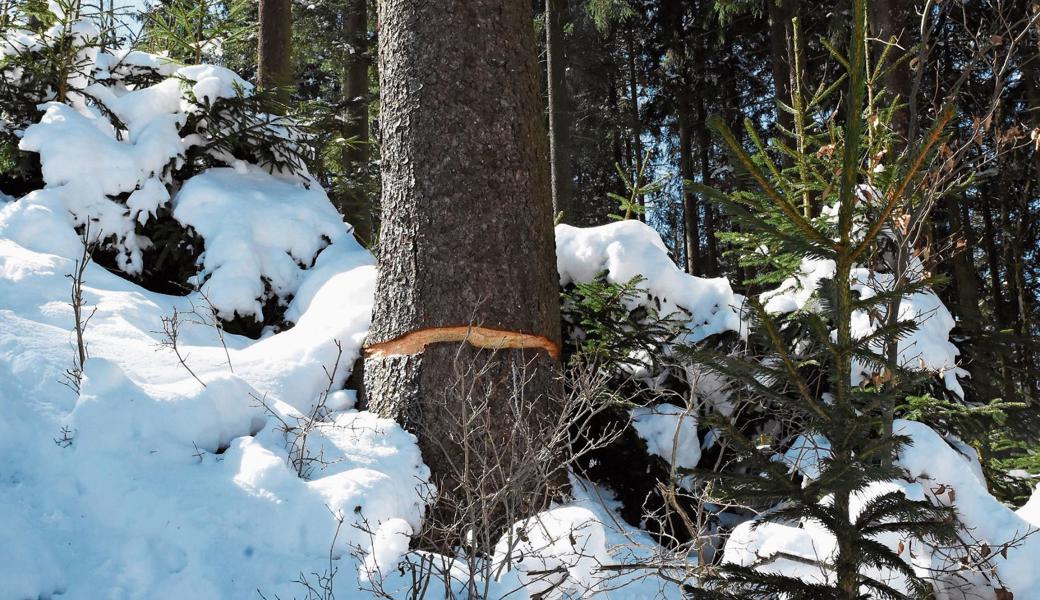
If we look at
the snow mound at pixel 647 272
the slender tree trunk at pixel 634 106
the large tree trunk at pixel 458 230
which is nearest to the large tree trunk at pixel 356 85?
the snow mound at pixel 647 272

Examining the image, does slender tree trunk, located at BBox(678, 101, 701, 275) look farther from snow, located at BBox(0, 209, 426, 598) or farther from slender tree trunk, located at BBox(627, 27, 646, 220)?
snow, located at BBox(0, 209, 426, 598)

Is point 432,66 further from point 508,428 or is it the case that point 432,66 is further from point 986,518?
point 986,518

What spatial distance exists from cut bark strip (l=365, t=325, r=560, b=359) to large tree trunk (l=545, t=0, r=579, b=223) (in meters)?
6.65

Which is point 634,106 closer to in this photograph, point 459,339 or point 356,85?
point 356,85

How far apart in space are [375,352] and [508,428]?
80cm

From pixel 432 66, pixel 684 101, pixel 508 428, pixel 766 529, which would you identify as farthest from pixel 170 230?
pixel 684 101

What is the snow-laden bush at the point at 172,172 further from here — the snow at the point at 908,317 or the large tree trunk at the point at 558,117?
the large tree trunk at the point at 558,117

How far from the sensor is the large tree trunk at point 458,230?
134 inches

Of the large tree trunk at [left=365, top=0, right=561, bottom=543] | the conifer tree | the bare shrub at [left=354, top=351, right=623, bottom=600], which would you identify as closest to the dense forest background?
the large tree trunk at [left=365, top=0, right=561, bottom=543]

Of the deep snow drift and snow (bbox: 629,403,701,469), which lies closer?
the deep snow drift

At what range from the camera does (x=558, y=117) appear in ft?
34.5

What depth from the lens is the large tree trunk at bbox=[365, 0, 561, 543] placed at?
11.1ft

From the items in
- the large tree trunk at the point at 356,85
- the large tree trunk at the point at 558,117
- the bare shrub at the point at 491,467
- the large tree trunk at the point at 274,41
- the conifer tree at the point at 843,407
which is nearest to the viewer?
the conifer tree at the point at 843,407

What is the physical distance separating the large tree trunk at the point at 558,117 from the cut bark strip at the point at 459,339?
6.65m
